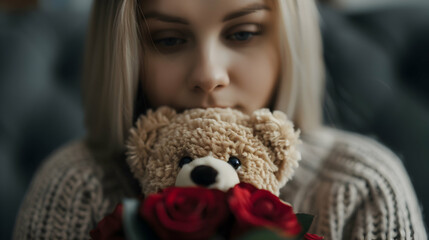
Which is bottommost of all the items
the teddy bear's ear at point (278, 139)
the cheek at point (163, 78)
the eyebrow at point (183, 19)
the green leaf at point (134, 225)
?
the green leaf at point (134, 225)

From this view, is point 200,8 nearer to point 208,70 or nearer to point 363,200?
point 208,70

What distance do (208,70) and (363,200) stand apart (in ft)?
1.00

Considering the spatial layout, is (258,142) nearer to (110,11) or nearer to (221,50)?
(221,50)

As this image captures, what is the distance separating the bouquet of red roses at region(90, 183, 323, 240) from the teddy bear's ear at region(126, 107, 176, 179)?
12cm

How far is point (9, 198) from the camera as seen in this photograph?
806mm

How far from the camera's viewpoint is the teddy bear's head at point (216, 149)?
15.8 inches

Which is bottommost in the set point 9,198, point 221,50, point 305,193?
point 9,198

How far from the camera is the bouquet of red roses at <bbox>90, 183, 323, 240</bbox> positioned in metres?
0.31

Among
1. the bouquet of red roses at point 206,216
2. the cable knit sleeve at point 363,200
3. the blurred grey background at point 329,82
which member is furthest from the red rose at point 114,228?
the blurred grey background at point 329,82

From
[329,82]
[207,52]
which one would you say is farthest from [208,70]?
[329,82]

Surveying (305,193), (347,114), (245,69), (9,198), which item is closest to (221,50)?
(245,69)

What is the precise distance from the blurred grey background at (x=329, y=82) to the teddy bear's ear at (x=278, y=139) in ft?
1.26

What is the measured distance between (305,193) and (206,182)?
323mm

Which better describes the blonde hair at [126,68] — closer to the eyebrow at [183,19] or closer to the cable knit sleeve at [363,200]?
the eyebrow at [183,19]
